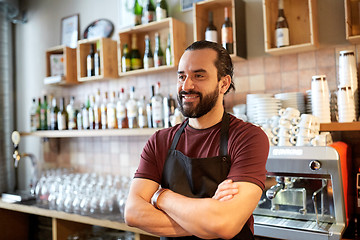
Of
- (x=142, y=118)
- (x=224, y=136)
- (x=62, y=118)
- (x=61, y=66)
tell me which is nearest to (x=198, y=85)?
(x=224, y=136)

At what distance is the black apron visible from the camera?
55.8 inches

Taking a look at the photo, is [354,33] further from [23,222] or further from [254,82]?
[23,222]

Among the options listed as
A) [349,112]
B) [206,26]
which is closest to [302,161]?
[349,112]

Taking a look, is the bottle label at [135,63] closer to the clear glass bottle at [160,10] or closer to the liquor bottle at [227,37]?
the clear glass bottle at [160,10]

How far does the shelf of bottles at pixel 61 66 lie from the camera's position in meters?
3.51

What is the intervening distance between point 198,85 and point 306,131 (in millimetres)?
812

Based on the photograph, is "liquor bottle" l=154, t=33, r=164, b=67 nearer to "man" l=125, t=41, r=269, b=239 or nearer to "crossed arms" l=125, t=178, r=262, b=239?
"man" l=125, t=41, r=269, b=239

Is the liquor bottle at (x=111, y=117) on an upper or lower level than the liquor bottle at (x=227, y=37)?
lower

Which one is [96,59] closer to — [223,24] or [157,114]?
[157,114]

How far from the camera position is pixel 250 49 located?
269 cm

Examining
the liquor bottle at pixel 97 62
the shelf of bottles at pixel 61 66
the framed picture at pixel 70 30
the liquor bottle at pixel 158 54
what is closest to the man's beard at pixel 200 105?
the liquor bottle at pixel 158 54

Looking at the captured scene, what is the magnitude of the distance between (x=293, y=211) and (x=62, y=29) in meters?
2.98

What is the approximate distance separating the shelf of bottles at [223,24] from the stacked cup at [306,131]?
0.78m

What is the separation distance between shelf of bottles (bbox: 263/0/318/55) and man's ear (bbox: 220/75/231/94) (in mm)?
979
